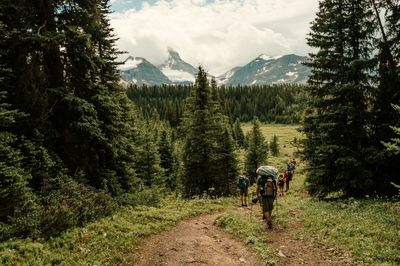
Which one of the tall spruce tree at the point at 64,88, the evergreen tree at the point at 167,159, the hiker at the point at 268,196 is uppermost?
the tall spruce tree at the point at 64,88

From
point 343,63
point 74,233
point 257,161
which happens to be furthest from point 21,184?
point 257,161

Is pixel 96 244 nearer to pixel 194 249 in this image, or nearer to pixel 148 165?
pixel 194 249

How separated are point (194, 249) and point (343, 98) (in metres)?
12.5

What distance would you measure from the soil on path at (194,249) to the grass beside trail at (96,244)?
0.54m

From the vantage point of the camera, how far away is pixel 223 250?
1241cm

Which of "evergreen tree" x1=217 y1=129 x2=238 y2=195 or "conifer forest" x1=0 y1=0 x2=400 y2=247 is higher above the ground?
"conifer forest" x1=0 y1=0 x2=400 y2=247

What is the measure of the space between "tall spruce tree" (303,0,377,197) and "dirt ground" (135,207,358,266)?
5.77 meters

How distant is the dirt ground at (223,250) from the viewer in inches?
432

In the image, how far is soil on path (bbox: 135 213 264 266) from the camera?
11211 millimetres

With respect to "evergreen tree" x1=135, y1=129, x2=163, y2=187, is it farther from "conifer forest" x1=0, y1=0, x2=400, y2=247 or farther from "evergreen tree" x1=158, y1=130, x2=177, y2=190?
"conifer forest" x1=0, y1=0, x2=400, y2=247

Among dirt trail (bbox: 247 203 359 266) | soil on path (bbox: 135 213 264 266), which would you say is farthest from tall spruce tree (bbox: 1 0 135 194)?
dirt trail (bbox: 247 203 359 266)

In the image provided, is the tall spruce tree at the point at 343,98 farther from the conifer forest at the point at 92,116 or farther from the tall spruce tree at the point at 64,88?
the tall spruce tree at the point at 64,88

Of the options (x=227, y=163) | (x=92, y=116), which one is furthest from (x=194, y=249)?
(x=227, y=163)

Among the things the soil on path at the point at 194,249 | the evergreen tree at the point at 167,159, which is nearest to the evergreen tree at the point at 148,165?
the evergreen tree at the point at 167,159
